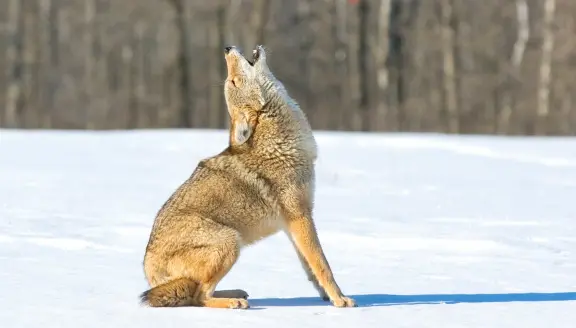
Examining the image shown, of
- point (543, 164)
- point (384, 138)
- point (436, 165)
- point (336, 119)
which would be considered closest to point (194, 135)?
point (384, 138)

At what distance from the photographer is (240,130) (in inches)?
258

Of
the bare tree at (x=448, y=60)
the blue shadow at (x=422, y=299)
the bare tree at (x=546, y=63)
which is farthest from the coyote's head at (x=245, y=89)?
the bare tree at (x=448, y=60)

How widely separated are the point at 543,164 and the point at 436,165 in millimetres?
1625

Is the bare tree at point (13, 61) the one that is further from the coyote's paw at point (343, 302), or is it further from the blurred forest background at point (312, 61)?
the coyote's paw at point (343, 302)

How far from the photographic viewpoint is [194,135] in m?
19.3

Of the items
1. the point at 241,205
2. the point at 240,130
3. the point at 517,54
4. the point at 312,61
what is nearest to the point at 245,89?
the point at 240,130

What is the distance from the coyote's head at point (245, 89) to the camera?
659 centimetres

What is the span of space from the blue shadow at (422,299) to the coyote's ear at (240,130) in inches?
36.6

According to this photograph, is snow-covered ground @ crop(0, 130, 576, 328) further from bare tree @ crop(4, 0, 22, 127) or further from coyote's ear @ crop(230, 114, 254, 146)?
bare tree @ crop(4, 0, 22, 127)

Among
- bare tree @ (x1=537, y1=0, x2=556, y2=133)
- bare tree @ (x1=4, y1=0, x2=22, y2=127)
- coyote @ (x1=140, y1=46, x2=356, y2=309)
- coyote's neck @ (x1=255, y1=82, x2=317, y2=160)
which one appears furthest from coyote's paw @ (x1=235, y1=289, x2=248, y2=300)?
bare tree @ (x1=4, y1=0, x2=22, y2=127)

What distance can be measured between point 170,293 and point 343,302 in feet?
3.23

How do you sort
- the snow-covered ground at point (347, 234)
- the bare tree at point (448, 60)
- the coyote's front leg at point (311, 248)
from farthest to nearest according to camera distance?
1. the bare tree at point (448, 60)
2. the coyote's front leg at point (311, 248)
3. the snow-covered ground at point (347, 234)

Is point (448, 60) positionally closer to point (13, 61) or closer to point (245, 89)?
point (13, 61)

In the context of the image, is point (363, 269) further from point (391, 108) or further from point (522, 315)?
point (391, 108)
